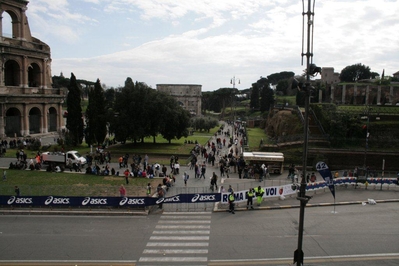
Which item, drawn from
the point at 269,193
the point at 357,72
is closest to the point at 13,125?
the point at 269,193

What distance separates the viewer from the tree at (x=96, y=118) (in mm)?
42031

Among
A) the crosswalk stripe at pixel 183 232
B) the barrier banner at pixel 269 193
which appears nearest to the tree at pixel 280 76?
the barrier banner at pixel 269 193

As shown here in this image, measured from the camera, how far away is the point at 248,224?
18.7 meters

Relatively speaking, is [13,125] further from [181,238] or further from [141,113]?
[181,238]

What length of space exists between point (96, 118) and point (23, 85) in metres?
14.7

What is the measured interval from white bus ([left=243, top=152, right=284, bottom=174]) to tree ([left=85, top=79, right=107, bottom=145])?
19666 mm

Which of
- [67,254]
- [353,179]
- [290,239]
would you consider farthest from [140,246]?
[353,179]

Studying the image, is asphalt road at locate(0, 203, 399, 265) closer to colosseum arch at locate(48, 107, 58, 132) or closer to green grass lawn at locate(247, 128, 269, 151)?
green grass lawn at locate(247, 128, 269, 151)

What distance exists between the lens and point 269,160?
31.1 metres

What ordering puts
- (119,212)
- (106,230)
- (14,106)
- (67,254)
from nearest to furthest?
(67,254)
(106,230)
(119,212)
(14,106)

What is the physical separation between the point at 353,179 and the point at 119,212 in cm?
1810

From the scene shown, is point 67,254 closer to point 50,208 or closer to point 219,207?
point 50,208

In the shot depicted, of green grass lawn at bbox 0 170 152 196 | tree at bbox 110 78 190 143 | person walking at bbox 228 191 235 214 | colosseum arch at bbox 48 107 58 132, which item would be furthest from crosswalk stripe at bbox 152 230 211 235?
colosseum arch at bbox 48 107 58 132

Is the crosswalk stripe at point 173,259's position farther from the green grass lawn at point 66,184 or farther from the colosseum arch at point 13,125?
the colosseum arch at point 13,125
